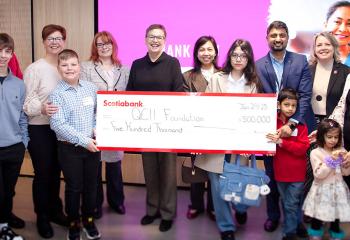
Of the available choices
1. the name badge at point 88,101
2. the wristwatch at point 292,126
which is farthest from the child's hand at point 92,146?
the wristwatch at point 292,126

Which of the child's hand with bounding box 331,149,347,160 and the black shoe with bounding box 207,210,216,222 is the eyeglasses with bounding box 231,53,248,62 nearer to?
the child's hand with bounding box 331,149,347,160

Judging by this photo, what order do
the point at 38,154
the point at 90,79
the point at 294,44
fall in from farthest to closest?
the point at 294,44 < the point at 90,79 < the point at 38,154

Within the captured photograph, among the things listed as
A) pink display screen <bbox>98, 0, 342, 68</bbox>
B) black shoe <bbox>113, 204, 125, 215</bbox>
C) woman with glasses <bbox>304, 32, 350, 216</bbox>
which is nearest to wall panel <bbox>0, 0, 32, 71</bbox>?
pink display screen <bbox>98, 0, 342, 68</bbox>

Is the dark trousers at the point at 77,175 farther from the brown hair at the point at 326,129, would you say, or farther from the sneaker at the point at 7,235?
the brown hair at the point at 326,129

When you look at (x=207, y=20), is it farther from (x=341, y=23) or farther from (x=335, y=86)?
(x=335, y=86)

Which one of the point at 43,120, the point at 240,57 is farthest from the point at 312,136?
the point at 43,120

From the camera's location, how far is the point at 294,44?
4.22 meters

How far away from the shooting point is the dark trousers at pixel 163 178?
3.30 meters

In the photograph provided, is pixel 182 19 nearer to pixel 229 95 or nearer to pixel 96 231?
pixel 229 95

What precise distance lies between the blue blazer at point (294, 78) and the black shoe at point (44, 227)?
2.13 metres

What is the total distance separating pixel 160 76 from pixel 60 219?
1559 mm

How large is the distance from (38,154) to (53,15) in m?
2.26

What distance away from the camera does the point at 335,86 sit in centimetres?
317

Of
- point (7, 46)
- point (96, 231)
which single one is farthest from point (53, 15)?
point (96, 231)
